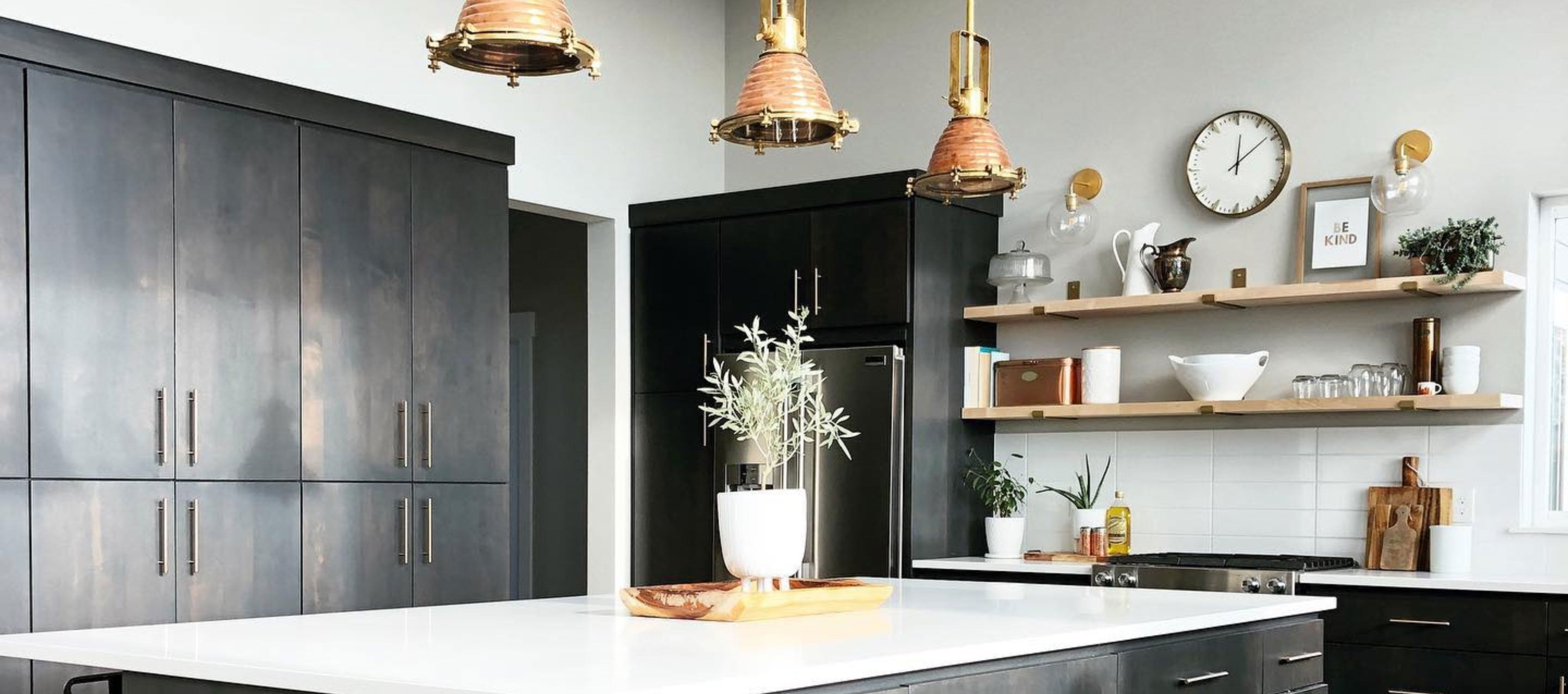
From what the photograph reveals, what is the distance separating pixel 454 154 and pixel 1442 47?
319 cm

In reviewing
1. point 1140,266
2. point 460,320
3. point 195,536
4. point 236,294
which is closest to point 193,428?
point 195,536

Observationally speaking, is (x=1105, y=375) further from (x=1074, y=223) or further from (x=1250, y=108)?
(x=1250, y=108)

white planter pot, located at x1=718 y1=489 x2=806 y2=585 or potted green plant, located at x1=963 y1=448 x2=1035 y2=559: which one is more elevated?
white planter pot, located at x1=718 y1=489 x2=806 y2=585

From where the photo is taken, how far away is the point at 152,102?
4.03 metres

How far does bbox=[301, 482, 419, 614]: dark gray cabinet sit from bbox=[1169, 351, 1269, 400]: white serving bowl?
2.59 meters

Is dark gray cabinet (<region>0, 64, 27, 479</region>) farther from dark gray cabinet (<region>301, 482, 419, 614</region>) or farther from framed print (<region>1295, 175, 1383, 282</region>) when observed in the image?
framed print (<region>1295, 175, 1383, 282</region>)

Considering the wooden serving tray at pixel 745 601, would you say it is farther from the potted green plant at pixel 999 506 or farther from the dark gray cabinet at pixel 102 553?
the potted green plant at pixel 999 506

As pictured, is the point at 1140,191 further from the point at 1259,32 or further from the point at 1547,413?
the point at 1547,413

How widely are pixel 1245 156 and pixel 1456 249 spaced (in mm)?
905

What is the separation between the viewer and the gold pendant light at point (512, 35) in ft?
7.50

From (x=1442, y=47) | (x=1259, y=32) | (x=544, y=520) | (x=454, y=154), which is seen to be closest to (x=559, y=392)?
(x=544, y=520)

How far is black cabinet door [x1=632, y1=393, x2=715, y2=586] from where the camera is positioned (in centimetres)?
604

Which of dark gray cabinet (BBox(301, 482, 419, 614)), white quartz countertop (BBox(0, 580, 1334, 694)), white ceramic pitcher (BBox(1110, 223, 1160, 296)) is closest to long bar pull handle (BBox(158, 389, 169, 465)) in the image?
dark gray cabinet (BBox(301, 482, 419, 614))

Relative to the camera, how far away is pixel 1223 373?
5.14 metres
